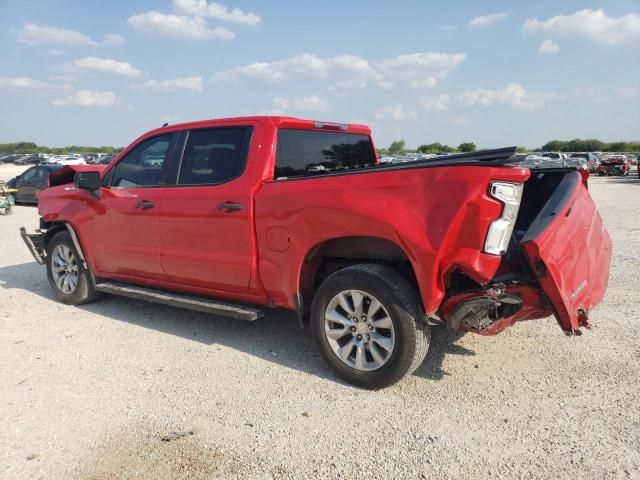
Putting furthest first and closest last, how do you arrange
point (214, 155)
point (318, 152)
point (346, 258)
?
point (318, 152) < point (214, 155) < point (346, 258)

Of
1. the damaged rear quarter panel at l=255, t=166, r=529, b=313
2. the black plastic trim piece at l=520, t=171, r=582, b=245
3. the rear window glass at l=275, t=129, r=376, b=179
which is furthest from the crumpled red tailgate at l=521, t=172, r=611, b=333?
the rear window glass at l=275, t=129, r=376, b=179

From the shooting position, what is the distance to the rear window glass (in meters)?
4.41

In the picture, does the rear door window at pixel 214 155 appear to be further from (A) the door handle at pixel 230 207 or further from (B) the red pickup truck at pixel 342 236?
(A) the door handle at pixel 230 207

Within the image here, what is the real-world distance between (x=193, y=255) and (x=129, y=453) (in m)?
1.92

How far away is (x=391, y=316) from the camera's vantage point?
138 inches

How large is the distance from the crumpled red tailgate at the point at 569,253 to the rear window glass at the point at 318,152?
193 centimetres

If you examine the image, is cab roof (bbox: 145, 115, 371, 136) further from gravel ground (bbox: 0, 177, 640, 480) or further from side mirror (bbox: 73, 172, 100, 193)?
gravel ground (bbox: 0, 177, 640, 480)

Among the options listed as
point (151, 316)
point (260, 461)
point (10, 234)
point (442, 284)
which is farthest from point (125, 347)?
point (10, 234)

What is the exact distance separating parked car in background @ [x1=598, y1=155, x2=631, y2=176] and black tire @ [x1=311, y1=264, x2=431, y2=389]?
35.9 metres

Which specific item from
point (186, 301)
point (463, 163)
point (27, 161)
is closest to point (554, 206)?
point (463, 163)

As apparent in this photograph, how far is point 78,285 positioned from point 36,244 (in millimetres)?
1000

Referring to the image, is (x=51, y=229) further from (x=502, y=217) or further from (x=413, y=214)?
(x=502, y=217)

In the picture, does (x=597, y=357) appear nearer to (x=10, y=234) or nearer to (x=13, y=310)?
(x=13, y=310)

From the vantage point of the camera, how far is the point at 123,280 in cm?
544
